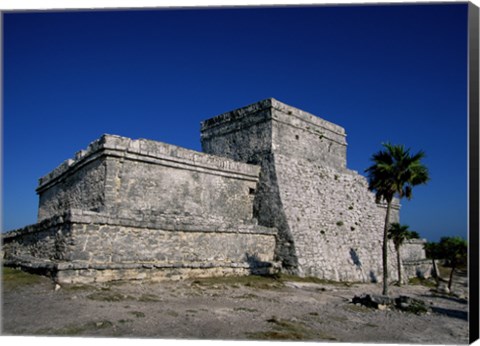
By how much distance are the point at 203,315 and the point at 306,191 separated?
1046cm

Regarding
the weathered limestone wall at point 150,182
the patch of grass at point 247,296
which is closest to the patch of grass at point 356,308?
the patch of grass at point 247,296

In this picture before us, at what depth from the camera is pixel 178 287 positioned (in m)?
10.9

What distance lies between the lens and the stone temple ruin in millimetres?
11117

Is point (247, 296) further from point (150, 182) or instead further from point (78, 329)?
point (150, 182)

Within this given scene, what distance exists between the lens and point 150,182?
46.9 ft

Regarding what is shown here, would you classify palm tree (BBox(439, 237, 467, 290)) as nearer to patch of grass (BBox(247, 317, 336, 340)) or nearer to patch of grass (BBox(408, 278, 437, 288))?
patch of grass (BBox(408, 278, 437, 288))

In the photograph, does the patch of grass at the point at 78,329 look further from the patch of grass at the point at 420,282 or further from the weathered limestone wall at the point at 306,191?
the patch of grass at the point at 420,282

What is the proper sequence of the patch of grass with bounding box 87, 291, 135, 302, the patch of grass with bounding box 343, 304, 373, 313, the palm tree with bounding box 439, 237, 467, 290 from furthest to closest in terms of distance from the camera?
1. the palm tree with bounding box 439, 237, 467, 290
2. the patch of grass with bounding box 343, 304, 373, 313
3. the patch of grass with bounding box 87, 291, 135, 302

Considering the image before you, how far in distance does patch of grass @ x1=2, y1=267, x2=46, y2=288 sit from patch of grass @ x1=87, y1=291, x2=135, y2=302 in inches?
74.5

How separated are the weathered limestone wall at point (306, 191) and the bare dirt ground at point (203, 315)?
4.15 meters

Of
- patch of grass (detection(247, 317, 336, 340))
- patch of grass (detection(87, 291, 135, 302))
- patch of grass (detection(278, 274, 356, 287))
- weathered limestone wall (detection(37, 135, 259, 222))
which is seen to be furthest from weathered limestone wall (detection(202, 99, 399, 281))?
patch of grass (detection(87, 291, 135, 302))

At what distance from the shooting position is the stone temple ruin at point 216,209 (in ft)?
36.5

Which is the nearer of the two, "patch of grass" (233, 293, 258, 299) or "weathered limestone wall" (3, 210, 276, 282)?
"weathered limestone wall" (3, 210, 276, 282)

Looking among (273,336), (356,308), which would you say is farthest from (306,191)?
(273,336)
